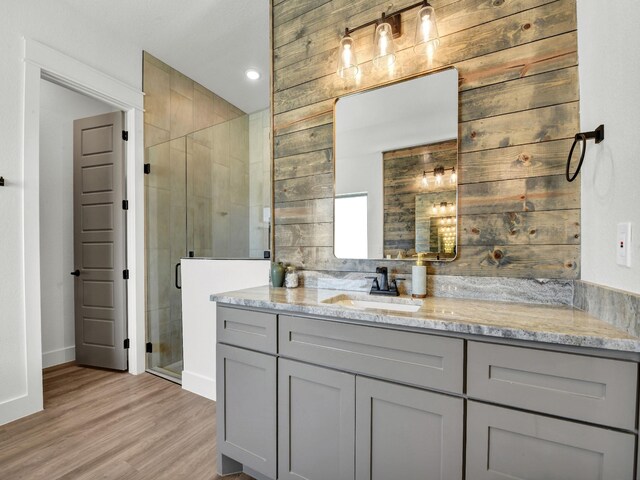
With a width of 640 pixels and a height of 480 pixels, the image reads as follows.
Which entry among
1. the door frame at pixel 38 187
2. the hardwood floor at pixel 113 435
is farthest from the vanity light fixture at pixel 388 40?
the hardwood floor at pixel 113 435

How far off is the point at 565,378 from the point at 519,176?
2.90 feet

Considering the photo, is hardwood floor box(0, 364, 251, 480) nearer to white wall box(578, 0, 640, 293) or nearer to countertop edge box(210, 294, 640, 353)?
countertop edge box(210, 294, 640, 353)

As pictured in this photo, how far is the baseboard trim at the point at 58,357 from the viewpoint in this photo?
305 cm

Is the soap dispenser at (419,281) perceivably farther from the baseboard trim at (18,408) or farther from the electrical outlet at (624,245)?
the baseboard trim at (18,408)

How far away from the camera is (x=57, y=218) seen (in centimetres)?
319

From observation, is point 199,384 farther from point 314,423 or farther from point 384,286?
point 384,286

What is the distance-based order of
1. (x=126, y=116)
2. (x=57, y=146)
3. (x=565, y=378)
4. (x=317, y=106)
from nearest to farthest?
(x=565, y=378)
(x=317, y=106)
(x=126, y=116)
(x=57, y=146)

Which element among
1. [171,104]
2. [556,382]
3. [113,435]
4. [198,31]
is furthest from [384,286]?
[171,104]

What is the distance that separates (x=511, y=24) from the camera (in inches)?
57.2

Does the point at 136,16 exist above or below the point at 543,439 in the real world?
above

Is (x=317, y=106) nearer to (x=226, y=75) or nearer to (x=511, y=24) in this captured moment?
(x=511, y=24)

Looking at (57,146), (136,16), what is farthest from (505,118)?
(57,146)

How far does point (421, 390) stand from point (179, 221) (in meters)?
2.67

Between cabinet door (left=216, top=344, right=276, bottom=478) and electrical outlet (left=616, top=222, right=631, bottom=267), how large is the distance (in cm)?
135
